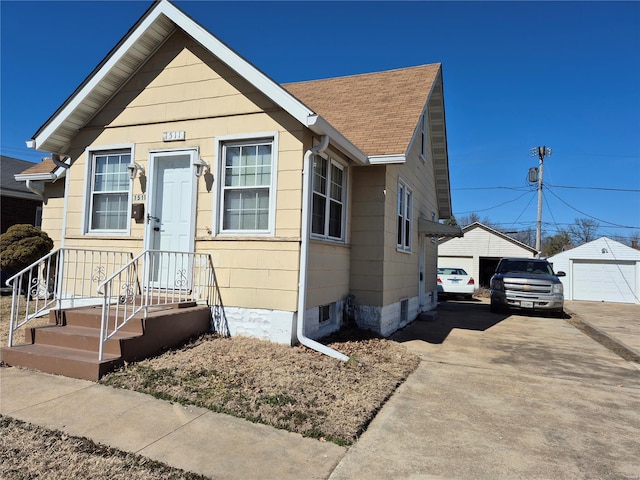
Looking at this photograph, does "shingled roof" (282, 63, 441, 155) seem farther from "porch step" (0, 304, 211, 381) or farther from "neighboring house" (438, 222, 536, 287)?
"neighboring house" (438, 222, 536, 287)

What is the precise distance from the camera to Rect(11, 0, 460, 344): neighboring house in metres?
6.24

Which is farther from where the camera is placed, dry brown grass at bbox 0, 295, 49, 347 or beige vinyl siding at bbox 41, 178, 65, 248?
beige vinyl siding at bbox 41, 178, 65, 248

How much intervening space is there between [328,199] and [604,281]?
65.9 feet

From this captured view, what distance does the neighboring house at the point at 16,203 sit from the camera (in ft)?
53.2

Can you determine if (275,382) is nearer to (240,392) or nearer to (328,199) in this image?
(240,392)

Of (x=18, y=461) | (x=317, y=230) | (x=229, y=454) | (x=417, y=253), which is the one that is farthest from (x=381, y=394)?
(x=417, y=253)

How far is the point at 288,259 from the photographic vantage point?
6148mm

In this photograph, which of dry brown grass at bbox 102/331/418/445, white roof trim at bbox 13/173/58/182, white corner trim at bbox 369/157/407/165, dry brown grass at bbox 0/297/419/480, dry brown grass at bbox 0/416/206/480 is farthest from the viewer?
white roof trim at bbox 13/173/58/182

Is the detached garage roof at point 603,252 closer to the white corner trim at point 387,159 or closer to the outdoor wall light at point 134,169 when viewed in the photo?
the white corner trim at point 387,159

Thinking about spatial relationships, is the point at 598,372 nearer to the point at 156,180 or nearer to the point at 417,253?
the point at 417,253

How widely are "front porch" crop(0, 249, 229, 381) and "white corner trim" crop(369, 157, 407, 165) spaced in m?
3.43

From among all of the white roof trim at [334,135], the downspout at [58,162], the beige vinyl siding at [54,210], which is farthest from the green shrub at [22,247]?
the white roof trim at [334,135]

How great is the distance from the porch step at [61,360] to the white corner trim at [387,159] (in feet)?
17.0

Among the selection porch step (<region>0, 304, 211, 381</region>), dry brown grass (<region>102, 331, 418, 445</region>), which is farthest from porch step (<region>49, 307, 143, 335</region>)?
dry brown grass (<region>102, 331, 418, 445</region>)
